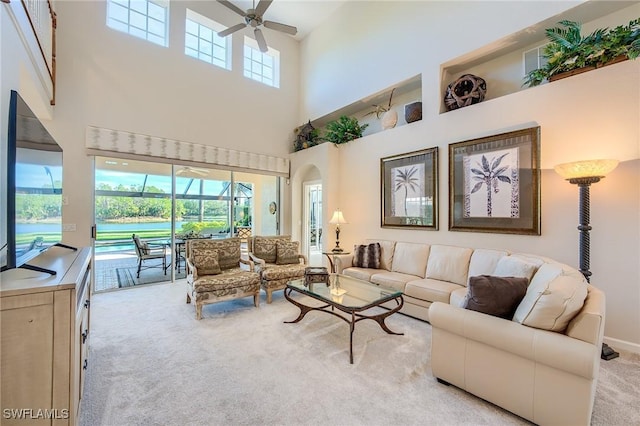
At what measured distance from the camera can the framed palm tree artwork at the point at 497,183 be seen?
10.9 feet

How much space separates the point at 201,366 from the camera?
236cm

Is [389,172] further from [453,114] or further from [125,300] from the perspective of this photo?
[125,300]

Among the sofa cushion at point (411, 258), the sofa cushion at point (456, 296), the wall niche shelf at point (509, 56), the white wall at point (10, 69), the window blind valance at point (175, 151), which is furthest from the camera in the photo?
the window blind valance at point (175, 151)

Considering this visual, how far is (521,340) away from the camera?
170 centimetres

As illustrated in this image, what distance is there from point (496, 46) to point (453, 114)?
1005 millimetres

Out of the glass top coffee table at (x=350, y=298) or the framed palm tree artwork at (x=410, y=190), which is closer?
the glass top coffee table at (x=350, y=298)

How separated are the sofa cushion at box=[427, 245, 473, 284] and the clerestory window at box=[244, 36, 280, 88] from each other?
5.66 m

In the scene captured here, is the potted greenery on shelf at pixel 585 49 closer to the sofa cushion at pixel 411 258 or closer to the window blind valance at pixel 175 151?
the sofa cushion at pixel 411 258

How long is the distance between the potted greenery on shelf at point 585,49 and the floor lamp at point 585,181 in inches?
44.1

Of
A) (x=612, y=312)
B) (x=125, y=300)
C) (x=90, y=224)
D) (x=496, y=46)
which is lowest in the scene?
(x=125, y=300)

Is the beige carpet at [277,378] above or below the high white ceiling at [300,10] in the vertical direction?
below

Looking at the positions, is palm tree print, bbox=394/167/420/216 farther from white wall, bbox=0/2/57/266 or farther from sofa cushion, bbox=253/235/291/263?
white wall, bbox=0/2/57/266

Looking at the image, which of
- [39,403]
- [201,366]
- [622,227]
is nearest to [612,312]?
[622,227]

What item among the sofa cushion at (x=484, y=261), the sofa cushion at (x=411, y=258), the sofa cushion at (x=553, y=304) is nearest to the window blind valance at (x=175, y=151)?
the sofa cushion at (x=411, y=258)
